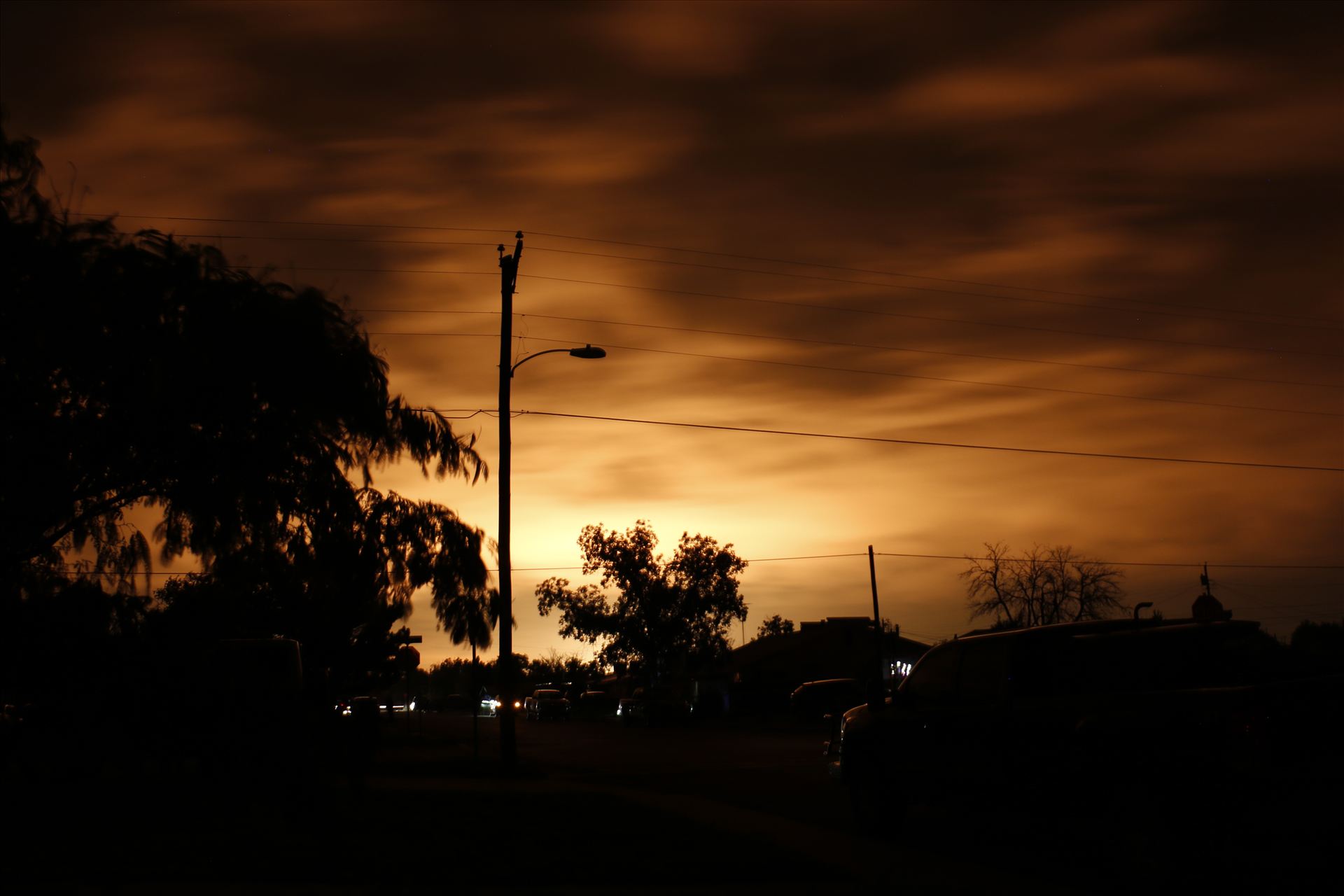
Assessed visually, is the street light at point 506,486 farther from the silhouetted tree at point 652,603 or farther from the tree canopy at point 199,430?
the silhouetted tree at point 652,603

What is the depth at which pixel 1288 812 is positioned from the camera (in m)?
8.41

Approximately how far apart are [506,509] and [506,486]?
444 mm

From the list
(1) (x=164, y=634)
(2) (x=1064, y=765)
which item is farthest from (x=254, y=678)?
(2) (x=1064, y=765)

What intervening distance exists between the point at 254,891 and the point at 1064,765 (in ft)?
19.8

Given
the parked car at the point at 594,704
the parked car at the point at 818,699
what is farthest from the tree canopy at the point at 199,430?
the parked car at the point at 594,704

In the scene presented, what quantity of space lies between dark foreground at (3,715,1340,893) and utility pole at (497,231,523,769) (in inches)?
227

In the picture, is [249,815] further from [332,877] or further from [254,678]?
[332,877]

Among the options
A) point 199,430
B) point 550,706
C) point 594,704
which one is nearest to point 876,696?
point 199,430

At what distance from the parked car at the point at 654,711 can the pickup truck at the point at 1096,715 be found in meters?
44.9

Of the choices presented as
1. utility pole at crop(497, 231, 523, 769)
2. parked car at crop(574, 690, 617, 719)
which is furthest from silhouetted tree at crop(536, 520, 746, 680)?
utility pole at crop(497, 231, 523, 769)

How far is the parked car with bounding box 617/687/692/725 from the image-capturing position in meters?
57.1

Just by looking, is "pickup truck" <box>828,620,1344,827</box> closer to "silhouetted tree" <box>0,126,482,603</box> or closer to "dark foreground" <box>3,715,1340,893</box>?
"dark foreground" <box>3,715,1340,893</box>

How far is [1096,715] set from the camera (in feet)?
31.3

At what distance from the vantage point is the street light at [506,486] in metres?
23.5
